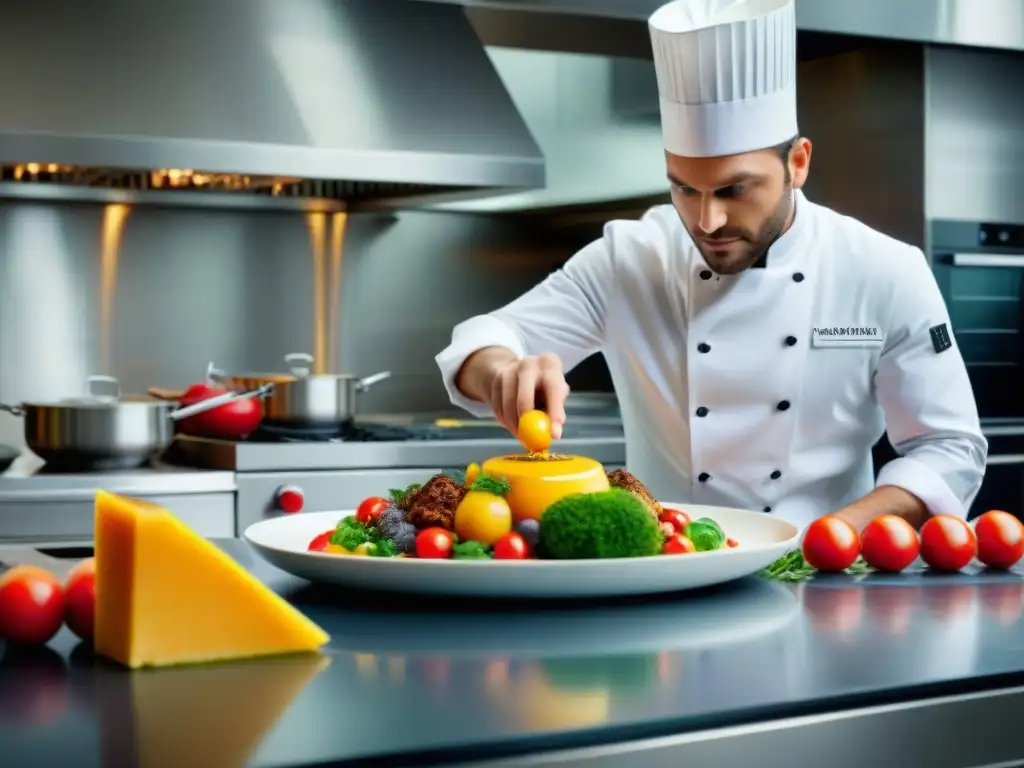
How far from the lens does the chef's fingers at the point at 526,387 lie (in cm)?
155

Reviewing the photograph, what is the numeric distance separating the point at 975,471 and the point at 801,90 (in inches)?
83.4

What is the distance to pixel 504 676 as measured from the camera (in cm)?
108

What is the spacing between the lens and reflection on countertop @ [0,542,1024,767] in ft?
2.98

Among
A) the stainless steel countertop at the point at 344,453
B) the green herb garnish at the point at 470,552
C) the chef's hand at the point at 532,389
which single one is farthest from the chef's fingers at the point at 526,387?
the stainless steel countertop at the point at 344,453

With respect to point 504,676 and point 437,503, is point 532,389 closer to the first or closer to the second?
point 437,503

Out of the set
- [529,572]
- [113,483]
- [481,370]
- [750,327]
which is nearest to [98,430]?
[113,483]

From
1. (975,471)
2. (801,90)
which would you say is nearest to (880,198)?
(801,90)

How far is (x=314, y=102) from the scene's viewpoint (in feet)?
10.9

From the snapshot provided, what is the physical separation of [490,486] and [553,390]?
179 millimetres

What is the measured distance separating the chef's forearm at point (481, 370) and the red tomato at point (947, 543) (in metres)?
0.64

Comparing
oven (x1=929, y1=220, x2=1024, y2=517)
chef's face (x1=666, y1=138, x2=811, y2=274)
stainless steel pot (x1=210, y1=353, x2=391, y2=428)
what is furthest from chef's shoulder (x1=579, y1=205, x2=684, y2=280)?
oven (x1=929, y1=220, x2=1024, y2=517)

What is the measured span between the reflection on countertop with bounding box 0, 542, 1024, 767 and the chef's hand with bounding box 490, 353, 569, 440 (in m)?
0.25

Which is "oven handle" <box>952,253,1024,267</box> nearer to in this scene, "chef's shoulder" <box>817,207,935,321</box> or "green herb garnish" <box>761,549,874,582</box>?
"chef's shoulder" <box>817,207,935,321</box>

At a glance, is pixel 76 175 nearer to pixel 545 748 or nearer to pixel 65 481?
pixel 65 481
